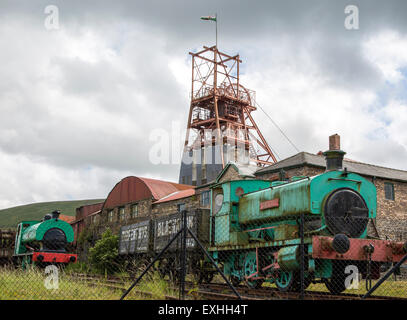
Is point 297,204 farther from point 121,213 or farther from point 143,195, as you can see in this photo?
point 121,213

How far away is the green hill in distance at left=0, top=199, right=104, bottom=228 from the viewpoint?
87375mm

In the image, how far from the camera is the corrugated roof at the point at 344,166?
946 inches

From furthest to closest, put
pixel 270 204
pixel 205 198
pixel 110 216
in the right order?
1. pixel 110 216
2. pixel 205 198
3. pixel 270 204

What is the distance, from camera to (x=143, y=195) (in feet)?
110

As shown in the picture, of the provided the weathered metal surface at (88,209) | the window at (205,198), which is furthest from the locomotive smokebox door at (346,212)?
the weathered metal surface at (88,209)

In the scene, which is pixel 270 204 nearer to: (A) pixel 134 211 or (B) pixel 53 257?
(B) pixel 53 257

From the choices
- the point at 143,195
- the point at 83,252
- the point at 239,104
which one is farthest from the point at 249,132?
the point at 83,252

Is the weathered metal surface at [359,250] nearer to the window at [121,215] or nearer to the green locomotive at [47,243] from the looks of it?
the green locomotive at [47,243]

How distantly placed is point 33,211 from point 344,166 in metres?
84.8

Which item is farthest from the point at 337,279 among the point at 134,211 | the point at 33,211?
the point at 33,211

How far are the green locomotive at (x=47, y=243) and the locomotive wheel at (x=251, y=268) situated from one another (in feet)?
25.8

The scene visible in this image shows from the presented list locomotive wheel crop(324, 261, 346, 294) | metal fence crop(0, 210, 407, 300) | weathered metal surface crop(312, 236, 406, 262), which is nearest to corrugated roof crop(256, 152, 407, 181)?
metal fence crop(0, 210, 407, 300)

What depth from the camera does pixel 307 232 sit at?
10.1 metres
